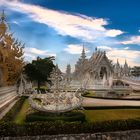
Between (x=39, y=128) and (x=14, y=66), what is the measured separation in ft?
48.4

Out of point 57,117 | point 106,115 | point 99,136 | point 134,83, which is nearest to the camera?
point 99,136

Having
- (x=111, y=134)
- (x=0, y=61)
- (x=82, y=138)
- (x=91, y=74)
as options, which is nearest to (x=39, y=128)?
(x=82, y=138)

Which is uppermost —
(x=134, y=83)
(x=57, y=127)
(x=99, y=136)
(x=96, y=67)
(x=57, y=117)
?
(x=96, y=67)

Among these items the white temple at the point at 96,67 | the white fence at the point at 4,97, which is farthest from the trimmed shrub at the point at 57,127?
the white temple at the point at 96,67

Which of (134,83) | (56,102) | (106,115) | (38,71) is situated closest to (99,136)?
(56,102)

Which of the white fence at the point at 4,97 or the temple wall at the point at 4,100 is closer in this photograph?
the temple wall at the point at 4,100

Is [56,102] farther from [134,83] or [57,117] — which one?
[134,83]

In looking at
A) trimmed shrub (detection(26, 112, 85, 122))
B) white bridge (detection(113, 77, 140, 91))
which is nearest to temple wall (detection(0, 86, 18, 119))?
trimmed shrub (detection(26, 112, 85, 122))

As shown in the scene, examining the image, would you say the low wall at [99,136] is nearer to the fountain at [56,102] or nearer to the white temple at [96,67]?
the fountain at [56,102]

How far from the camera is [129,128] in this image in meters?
13.0

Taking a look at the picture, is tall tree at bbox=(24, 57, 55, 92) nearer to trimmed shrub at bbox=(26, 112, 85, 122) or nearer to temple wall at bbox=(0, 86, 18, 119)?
temple wall at bbox=(0, 86, 18, 119)

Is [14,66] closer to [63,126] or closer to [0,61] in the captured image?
[0,61]

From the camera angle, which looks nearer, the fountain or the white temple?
the fountain

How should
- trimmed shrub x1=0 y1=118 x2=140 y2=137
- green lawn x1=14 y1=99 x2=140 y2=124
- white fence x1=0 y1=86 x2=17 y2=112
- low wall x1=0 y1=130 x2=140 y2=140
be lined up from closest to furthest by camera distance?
1. trimmed shrub x1=0 y1=118 x2=140 y2=137
2. low wall x1=0 y1=130 x2=140 y2=140
3. green lawn x1=14 y1=99 x2=140 y2=124
4. white fence x1=0 y1=86 x2=17 y2=112
